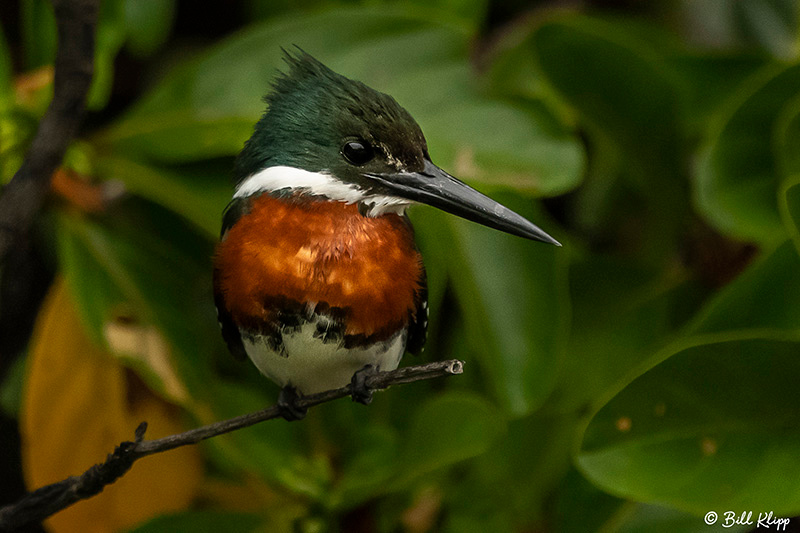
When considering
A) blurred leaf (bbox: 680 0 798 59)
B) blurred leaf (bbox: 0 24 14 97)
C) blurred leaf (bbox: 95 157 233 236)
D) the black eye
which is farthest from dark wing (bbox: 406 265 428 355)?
Answer: blurred leaf (bbox: 680 0 798 59)

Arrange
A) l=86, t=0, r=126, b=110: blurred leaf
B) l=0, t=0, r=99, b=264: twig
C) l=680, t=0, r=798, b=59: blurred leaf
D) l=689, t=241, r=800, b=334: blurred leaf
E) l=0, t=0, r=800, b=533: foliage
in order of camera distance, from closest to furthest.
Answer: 1. l=0, t=0, r=99, b=264: twig
2. l=0, t=0, r=800, b=533: foliage
3. l=689, t=241, r=800, b=334: blurred leaf
4. l=86, t=0, r=126, b=110: blurred leaf
5. l=680, t=0, r=798, b=59: blurred leaf

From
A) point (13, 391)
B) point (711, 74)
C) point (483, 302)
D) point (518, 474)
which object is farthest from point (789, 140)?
point (13, 391)

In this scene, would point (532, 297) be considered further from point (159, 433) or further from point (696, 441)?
point (159, 433)

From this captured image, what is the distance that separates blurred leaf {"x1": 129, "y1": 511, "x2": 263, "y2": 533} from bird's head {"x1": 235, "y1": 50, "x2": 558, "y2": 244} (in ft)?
2.49

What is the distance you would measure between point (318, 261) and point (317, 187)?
3.4 inches

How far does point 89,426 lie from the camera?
62.6 inches

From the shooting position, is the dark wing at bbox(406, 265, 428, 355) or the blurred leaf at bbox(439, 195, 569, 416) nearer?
the dark wing at bbox(406, 265, 428, 355)

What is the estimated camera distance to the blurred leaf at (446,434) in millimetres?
1373

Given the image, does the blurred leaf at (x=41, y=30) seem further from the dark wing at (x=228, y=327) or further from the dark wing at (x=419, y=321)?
the dark wing at (x=419, y=321)

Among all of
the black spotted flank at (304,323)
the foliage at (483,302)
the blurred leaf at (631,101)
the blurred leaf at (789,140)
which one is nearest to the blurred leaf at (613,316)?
the foliage at (483,302)

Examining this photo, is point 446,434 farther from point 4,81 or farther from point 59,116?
point 4,81

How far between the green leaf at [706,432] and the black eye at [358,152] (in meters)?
0.57

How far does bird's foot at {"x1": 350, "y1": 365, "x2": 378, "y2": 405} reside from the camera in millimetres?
884

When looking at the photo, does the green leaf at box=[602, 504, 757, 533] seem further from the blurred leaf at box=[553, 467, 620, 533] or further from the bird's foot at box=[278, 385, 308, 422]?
the bird's foot at box=[278, 385, 308, 422]
